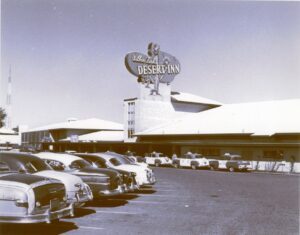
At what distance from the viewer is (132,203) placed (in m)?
14.4

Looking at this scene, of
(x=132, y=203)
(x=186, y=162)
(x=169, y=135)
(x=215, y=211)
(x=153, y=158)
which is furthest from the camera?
(x=169, y=135)

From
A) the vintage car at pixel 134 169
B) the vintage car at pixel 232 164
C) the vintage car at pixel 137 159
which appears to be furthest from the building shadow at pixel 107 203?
the vintage car at pixel 232 164

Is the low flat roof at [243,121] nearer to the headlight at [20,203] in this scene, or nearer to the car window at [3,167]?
the car window at [3,167]

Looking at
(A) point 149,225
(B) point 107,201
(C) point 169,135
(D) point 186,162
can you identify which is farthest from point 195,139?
(A) point 149,225

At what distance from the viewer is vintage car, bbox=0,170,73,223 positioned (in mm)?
7828

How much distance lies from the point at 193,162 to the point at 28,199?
112ft

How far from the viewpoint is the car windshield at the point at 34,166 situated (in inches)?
401

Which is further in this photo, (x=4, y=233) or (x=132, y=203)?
(x=132, y=203)

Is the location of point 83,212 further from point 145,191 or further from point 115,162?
point 145,191

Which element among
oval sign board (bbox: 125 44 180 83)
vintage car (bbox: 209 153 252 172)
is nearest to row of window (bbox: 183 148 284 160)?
vintage car (bbox: 209 153 252 172)

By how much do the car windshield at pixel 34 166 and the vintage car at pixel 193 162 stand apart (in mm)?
31063

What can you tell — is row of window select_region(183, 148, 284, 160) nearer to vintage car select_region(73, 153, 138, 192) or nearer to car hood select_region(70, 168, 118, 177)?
vintage car select_region(73, 153, 138, 192)

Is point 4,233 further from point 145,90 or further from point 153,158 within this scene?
point 145,90

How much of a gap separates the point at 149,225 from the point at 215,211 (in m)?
3.03
